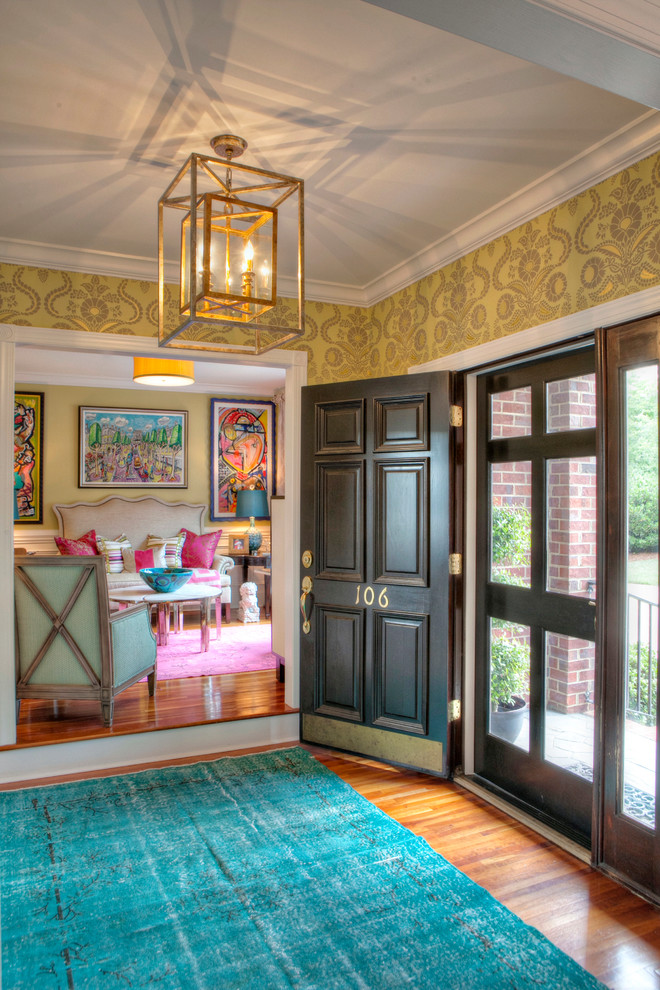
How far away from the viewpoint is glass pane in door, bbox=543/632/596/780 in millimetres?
2891

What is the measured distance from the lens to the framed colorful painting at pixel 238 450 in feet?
27.0

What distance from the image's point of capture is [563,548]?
3.02m

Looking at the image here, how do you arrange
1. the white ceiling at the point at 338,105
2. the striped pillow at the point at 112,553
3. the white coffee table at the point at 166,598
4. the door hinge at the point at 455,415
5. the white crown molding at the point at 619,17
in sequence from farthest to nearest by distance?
1. the striped pillow at the point at 112,553
2. the white coffee table at the point at 166,598
3. the door hinge at the point at 455,415
4. the white ceiling at the point at 338,105
5. the white crown molding at the point at 619,17

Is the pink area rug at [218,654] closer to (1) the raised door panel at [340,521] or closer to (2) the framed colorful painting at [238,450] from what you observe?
(1) the raised door panel at [340,521]

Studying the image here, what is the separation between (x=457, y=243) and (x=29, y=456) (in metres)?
5.58

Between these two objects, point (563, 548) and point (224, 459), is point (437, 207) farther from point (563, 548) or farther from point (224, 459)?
point (224, 459)

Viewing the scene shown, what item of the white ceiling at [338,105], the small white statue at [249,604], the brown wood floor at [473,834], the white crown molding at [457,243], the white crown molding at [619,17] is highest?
the white ceiling at [338,105]

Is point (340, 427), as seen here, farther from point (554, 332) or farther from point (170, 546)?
point (170, 546)

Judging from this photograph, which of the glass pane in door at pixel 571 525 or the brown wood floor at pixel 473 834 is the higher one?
the glass pane in door at pixel 571 525

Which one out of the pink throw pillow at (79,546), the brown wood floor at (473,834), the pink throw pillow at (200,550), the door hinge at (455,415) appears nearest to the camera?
the brown wood floor at (473,834)

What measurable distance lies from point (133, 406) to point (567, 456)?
5934 millimetres

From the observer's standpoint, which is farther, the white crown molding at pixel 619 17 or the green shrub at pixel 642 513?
the green shrub at pixel 642 513

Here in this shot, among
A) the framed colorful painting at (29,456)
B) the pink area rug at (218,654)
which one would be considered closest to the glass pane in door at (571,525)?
the pink area rug at (218,654)

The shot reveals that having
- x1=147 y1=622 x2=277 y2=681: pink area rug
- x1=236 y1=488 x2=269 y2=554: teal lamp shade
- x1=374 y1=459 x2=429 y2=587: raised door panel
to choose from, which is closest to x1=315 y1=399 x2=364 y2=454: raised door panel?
x1=374 y1=459 x2=429 y2=587: raised door panel
